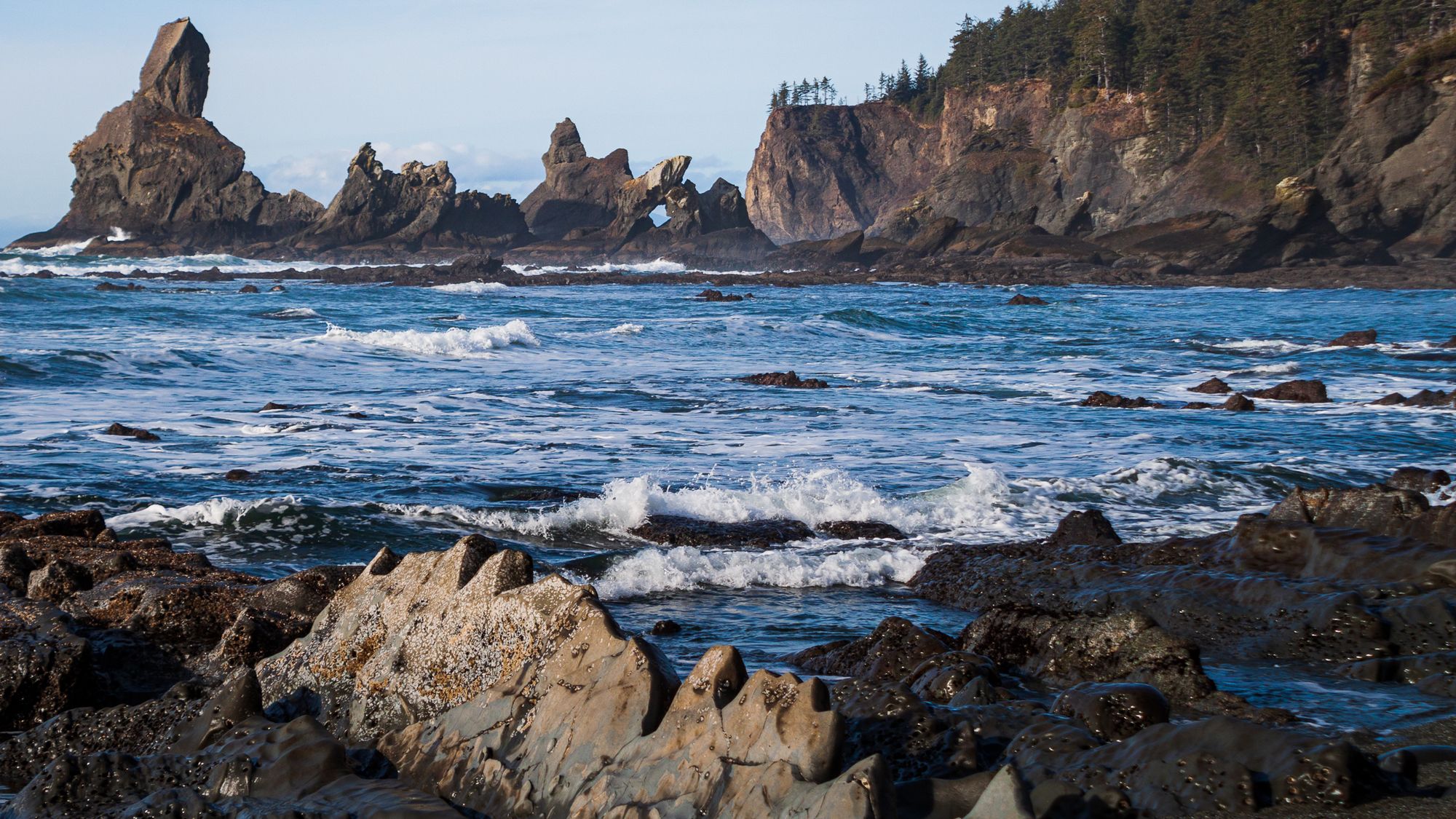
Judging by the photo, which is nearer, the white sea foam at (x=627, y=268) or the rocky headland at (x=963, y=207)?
the rocky headland at (x=963, y=207)

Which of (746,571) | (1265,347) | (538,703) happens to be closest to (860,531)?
(746,571)

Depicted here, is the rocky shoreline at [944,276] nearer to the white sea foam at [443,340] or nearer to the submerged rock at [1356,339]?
the white sea foam at [443,340]

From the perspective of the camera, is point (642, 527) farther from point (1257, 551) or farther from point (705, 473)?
point (1257, 551)

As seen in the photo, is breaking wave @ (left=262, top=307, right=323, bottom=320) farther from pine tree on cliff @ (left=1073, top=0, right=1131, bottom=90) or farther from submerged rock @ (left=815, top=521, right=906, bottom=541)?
pine tree on cliff @ (left=1073, top=0, right=1131, bottom=90)

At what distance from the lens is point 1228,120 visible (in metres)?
72.1

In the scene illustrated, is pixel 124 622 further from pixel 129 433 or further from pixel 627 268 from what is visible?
pixel 627 268

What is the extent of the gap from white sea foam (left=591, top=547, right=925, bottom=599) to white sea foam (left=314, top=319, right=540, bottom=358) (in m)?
18.2

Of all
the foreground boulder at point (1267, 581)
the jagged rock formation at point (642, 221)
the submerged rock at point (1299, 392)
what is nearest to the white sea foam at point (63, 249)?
the jagged rock formation at point (642, 221)

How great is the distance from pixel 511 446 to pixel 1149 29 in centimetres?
8028

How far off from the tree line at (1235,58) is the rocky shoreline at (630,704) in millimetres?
69787

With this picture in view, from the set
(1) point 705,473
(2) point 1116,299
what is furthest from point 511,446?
(2) point 1116,299

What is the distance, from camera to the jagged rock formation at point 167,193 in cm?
7312

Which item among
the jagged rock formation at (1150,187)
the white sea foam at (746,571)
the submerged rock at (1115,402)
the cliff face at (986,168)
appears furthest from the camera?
the cliff face at (986,168)

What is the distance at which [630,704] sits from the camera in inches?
121
